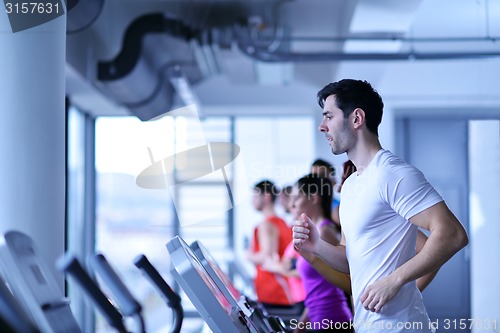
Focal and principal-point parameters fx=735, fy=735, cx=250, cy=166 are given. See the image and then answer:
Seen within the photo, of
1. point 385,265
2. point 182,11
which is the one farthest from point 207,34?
point 385,265

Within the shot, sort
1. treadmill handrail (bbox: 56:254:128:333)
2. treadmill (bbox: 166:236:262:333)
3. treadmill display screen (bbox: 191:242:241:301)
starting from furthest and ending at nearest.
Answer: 1. treadmill display screen (bbox: 191:242:241:301)
2. treadmill (bbox: 166:236:262:333)
3. treadmill handrail (bbox: 56:254:128:333)

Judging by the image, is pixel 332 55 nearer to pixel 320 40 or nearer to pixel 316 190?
pixel 320 40

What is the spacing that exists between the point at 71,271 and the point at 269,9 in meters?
4.36

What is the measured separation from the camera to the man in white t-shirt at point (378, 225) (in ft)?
6.51

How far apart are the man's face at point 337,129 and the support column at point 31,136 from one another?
3.51 feet

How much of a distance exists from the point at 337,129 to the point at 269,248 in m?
2.88

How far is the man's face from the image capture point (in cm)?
A: 220

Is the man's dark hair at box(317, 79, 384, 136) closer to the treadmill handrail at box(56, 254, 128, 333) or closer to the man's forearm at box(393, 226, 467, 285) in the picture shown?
the man's forearm at box(393, 226, 467, 285)

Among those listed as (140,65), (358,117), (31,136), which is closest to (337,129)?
(358,117)

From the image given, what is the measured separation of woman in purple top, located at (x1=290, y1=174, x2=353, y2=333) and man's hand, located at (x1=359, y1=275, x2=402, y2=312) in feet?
3.04

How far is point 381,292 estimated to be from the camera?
1.99m

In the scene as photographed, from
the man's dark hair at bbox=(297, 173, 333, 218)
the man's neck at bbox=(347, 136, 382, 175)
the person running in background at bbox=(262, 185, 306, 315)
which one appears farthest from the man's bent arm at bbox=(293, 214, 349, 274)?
the person running in background at bbox=(262, 185, 306, 315)

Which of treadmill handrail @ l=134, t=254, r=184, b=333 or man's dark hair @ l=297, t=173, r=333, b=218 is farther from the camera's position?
man's dark hair @ l=297, t=173, r=333, b=218

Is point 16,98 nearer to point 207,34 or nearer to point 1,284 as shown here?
point 1,284
